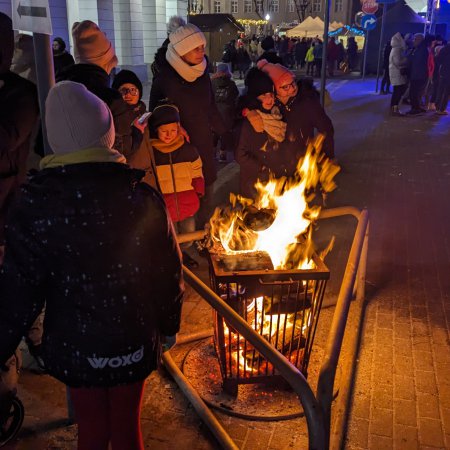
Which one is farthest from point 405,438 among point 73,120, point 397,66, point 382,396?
point 397,66

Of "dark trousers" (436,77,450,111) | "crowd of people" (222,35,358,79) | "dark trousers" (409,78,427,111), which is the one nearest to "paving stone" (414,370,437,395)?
"dark trousers" (409,78,427,111)

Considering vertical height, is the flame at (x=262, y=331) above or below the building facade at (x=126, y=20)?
below

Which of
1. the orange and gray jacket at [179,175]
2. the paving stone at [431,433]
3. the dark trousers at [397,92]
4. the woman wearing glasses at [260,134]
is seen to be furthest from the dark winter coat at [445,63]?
the paving stone at [431,433]

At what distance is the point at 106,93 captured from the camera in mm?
3736

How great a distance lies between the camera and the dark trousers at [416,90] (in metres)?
15.9

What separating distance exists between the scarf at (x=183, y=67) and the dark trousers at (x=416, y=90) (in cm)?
1239

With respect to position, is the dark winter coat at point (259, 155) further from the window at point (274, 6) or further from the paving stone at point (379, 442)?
the window at point (274, 6)

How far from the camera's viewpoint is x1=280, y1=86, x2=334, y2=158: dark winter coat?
219 inches

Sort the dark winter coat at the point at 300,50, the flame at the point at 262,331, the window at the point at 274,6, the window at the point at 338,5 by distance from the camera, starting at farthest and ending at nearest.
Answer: the window at the point at 274,6, the window at the point at 338,5, the dark winter coat at the point at 300,50, the flame at the point at 262,331

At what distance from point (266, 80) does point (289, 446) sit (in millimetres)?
3408

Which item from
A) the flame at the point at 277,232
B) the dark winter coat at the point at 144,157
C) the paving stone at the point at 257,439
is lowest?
the paving stone at the point at 257,439

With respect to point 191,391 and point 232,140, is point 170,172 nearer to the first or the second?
point 232,140

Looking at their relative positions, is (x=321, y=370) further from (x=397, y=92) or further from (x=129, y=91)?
(x=397, y=92)

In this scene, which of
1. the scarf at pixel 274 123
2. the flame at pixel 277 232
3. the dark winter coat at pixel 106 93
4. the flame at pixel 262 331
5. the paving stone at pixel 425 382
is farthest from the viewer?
the scarf at pixel 274 123
